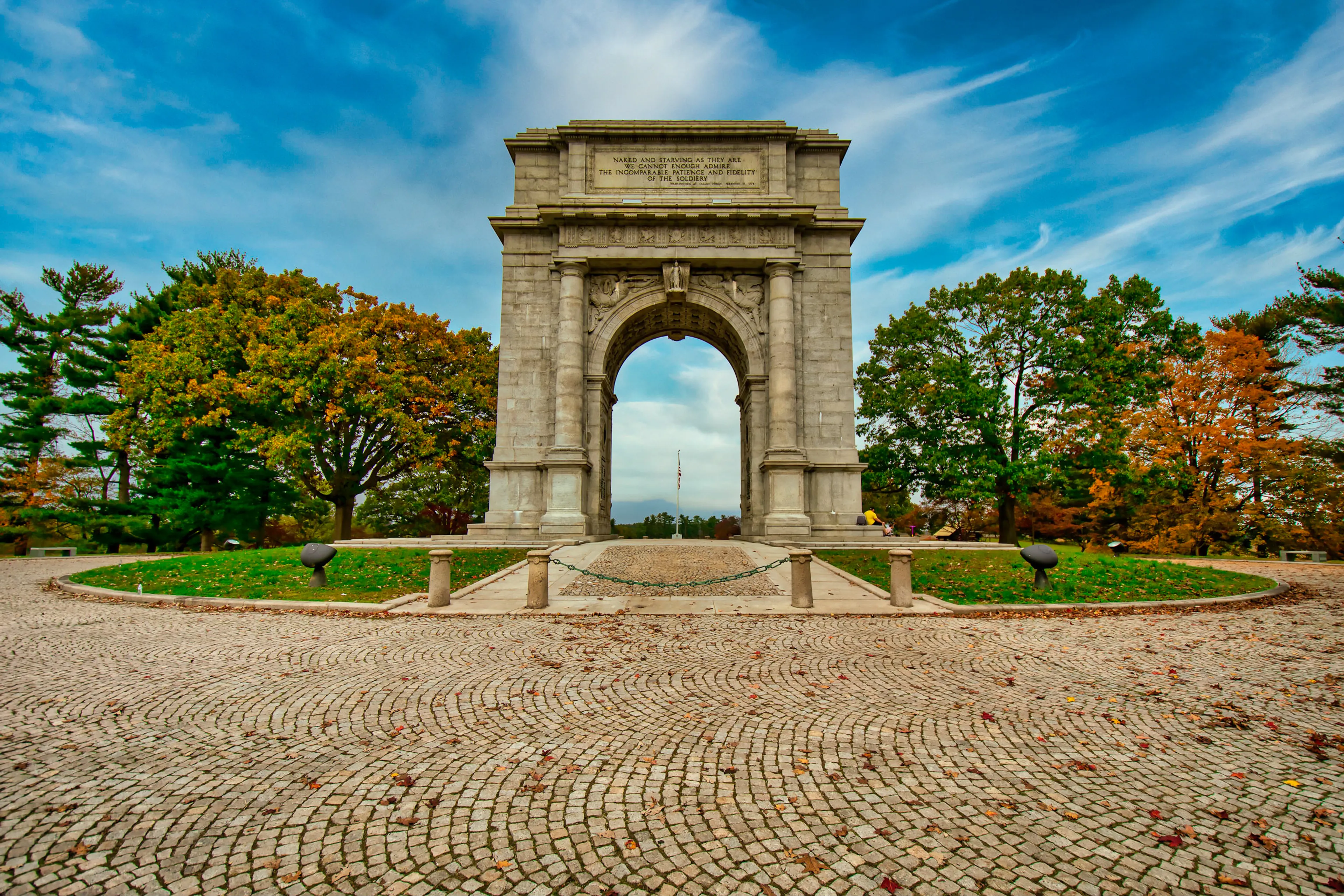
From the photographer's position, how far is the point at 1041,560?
12.0 metres

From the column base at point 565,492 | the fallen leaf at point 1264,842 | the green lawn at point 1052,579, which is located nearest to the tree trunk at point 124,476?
the column base at point 565,492

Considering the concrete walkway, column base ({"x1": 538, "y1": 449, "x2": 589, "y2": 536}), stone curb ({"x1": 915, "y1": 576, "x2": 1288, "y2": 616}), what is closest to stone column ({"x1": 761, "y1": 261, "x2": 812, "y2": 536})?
column base ({"x1": 538, "y1": 449, "x2": 589, "y2": 536})

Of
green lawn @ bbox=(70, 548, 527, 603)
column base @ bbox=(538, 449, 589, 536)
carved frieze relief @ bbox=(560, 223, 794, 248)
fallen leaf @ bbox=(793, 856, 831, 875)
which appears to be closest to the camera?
fallen leaf @ bbox=(793, 856, 831, 875)

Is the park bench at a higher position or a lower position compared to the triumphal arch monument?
lower

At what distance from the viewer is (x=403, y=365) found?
28.5m

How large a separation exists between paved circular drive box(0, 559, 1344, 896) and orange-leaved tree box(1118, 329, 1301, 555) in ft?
69.2

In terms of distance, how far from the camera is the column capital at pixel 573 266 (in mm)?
25391

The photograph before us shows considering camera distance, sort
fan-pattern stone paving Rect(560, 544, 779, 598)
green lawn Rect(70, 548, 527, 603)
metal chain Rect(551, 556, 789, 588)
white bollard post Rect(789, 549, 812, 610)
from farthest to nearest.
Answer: fan-pattern stone paving Rect(560, 544, 779, 598)
green lawn Rect(70, 548, 527, 603)
metal chain Rect(551, 556, 789, 588)
white bollard post Rect(789, 549, 812, 610)

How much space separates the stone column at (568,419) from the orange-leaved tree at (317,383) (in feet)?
25.3

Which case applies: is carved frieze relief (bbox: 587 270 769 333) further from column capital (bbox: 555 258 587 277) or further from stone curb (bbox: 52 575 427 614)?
stone curb (bbox: 52 575 427 614)

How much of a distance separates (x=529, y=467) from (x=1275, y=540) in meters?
31.5

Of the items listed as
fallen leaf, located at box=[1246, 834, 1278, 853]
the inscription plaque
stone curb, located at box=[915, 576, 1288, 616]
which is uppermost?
the inscription plaque

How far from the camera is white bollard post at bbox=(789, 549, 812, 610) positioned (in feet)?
34.8

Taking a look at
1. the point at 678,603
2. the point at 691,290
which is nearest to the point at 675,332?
the point at 691,290
